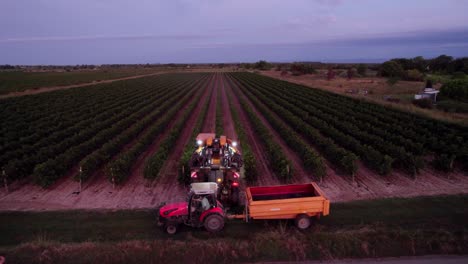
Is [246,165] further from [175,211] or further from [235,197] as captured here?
[175,211]

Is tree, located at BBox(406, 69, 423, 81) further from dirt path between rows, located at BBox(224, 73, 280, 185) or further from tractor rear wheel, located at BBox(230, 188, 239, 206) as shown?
tractor rear wheel, located at BBox(230, 188, 239, 206)

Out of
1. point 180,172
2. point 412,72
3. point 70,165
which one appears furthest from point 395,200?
point 412,72

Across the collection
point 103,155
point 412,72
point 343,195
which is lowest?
point 343,195

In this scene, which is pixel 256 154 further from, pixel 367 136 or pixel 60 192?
pixel 60 192

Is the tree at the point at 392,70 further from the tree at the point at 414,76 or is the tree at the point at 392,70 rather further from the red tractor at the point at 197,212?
the red tractor at the point at 197,212

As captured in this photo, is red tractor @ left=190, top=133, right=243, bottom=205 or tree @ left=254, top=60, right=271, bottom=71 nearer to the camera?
red tractor @ left=190, top=133, right=243, bottom=205

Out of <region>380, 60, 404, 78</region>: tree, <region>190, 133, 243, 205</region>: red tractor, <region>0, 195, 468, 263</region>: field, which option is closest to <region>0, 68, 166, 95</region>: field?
<region>0, 195, 468, 263</region>: field

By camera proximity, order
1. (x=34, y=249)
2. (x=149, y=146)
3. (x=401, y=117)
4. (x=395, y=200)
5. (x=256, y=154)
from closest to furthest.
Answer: (x=34, y=249)
(x=395, y=200)
(x=256, y=154)
(x=149, y=146)
(x=401, y=117)

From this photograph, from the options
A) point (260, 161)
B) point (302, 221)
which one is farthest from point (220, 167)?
point (260, 161)
